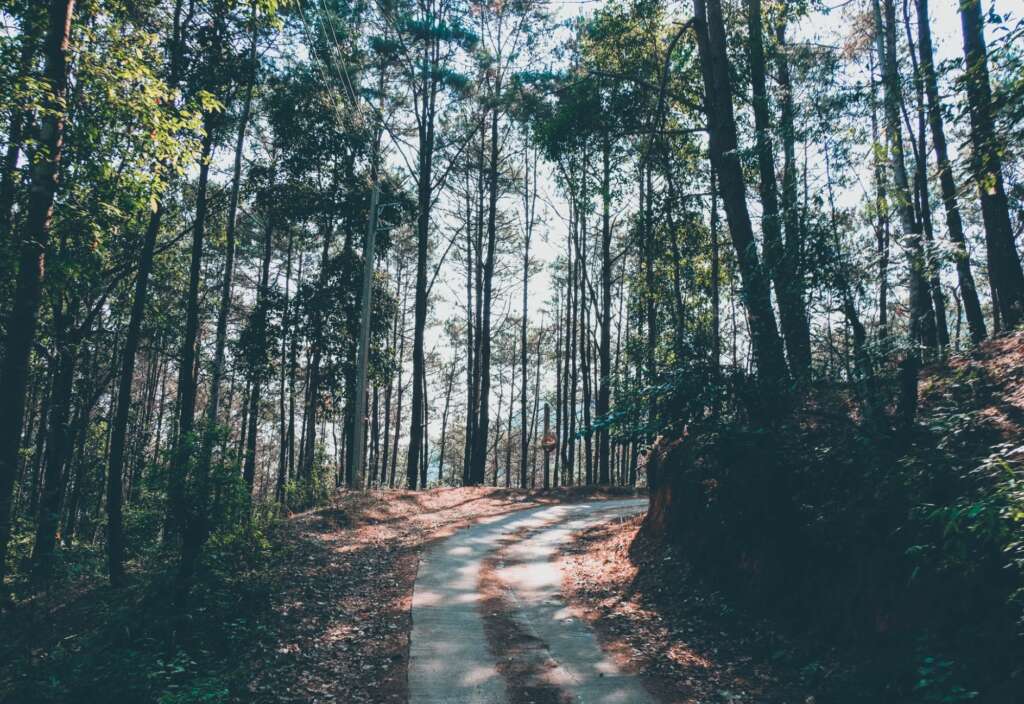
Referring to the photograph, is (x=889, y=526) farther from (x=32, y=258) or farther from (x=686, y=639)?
(x=32, y=258)

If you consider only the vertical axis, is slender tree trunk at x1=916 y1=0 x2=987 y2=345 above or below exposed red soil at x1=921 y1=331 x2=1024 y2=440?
above

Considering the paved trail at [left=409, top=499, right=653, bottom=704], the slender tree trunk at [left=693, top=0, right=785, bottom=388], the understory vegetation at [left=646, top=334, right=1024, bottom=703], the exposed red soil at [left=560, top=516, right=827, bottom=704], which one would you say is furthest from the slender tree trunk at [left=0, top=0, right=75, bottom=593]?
the slender tree trunk at [left=693, top=0, right=785, bottom=388]

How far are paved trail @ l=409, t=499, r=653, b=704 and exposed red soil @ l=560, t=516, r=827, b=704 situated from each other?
34 cm

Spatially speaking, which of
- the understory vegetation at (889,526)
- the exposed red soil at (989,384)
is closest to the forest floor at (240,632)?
the understory vegetation at (889,526)

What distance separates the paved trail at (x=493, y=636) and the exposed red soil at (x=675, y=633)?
343 mm

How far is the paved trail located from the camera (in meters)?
6.10

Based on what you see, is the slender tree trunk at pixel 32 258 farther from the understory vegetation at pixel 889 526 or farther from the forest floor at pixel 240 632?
the understory vegetation at pixel 889 526

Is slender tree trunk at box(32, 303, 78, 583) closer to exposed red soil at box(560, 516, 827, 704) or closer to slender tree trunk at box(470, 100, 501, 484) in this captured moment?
exposed red soil at box(560, 516, 827, 704)

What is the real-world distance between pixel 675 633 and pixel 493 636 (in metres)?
2.43

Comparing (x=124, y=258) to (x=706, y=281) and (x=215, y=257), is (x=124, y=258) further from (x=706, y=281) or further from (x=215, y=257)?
(x=706, y=281)

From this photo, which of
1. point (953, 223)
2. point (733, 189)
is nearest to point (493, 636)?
point (733, 189)

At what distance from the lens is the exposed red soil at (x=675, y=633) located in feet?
20.6

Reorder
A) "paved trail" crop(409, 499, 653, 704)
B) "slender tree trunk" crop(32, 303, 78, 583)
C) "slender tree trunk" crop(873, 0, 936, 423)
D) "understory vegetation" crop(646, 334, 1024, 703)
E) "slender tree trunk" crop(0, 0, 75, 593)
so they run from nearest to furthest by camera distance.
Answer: "understory vegetation" crop(646, 334, 1024, 703)
"paved trail" crop(409, 499, 653, 704)
"slender tree trunk" crop(0, 0, 75, 593)
"slender tree trunk" crop(873, 0, 936, 423)
"slender tree trunk" crop(32, 303, 78, 583)

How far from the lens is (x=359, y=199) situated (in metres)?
22.2
